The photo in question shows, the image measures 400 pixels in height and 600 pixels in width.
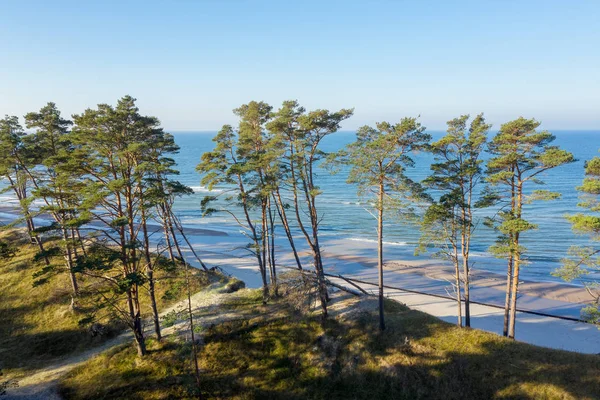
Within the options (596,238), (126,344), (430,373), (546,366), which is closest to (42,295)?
(126,344)

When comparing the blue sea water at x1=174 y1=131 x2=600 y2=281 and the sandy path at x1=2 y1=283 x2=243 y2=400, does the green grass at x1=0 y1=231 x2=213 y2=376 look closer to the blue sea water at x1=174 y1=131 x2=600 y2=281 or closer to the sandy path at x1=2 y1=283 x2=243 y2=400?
the sandy path at x1=2 y1=283 x2=243 y2=400

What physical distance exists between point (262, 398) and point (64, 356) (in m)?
12.7

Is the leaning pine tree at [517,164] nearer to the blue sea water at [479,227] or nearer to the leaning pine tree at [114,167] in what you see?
the blue sea water at [479,227]

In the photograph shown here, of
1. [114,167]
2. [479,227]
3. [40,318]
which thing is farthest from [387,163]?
[479,227]

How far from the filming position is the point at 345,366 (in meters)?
16.2

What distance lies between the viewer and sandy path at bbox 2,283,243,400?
51.7 feet

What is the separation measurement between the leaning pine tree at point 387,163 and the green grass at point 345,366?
18.5ft

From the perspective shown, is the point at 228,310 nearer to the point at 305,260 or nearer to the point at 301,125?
the point at 301,125

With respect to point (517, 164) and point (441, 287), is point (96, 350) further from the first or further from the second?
point (441, 287)

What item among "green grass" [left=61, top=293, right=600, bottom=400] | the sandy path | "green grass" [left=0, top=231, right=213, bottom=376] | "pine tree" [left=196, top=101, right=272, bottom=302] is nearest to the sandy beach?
"pine tree" [left=196, top=101, right=272, bottom=302]

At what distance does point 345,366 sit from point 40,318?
2119 centimetres

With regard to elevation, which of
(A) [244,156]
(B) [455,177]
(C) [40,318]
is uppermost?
(A) [244,156]

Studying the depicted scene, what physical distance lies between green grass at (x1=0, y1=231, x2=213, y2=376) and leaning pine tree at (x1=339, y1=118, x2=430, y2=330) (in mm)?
10701

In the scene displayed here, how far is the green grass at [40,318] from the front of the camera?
64.2 feet
